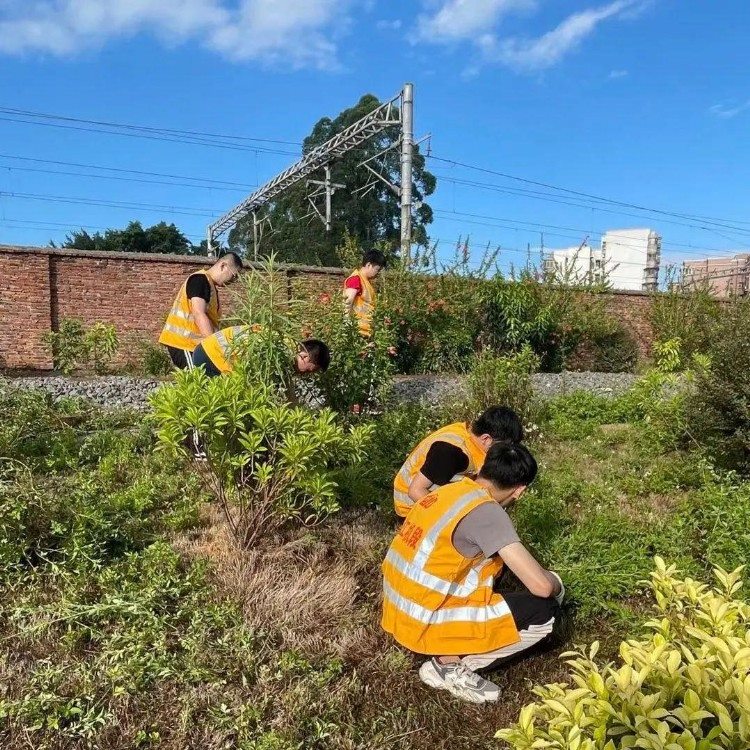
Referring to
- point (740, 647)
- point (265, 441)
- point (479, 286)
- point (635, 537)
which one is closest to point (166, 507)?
point (265, 441)

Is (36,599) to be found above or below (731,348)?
below

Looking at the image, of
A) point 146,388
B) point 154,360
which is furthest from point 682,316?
point 146,388

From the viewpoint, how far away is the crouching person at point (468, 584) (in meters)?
2.41

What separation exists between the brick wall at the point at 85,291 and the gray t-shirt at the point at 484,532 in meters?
8.05

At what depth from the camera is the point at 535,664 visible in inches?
107

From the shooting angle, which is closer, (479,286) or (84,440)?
(84,440)

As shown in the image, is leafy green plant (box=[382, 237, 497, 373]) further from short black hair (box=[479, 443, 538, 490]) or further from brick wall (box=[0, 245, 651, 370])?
short black hair (box=[479, 443, 538, 490])

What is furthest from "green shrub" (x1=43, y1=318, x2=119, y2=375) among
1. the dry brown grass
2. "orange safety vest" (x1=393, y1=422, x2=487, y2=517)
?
"orange safety vest" (x1=393, y1=422, x2=487, y2=517)

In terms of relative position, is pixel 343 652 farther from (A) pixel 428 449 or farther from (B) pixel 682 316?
(B) pixel 682 316

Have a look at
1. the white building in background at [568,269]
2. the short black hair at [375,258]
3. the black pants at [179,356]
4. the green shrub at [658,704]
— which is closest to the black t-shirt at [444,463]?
the green shrub at [658,704]

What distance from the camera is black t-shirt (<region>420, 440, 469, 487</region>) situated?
2.95 metres

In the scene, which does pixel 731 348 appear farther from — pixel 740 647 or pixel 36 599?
pixel 36 599

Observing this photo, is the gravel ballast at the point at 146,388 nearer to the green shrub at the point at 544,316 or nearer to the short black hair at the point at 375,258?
the short black hair at the point at 375,258

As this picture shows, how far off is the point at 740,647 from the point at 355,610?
1786 millimetres
